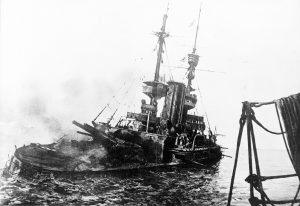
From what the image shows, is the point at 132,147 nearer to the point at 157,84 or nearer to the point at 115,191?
the point at 115,191

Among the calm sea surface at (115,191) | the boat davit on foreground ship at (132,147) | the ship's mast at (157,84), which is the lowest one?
the calm sea surface at (115,191)

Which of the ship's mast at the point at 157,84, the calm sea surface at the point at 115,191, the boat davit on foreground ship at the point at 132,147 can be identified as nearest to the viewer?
the calm sea surface at the point at 115,191

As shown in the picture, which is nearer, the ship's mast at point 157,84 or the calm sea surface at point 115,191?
the calm sea surface at point 115,191

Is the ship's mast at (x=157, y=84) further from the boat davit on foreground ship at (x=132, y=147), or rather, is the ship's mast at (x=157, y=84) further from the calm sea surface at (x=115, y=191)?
the calm sea surface at (x=115, y=191)

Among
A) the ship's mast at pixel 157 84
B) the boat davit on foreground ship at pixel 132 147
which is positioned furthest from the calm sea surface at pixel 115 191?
the ship's mast at pixel 157 84

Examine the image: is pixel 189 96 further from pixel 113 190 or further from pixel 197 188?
pixel 113 190

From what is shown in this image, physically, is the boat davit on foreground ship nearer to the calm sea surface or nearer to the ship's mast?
the ship's mast

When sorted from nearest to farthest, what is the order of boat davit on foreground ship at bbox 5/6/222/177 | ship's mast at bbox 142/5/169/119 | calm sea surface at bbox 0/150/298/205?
1. calm sea surface at bbox 0/150/298/205
2. boat davit on foreground ship at bbox 5/6/222/177
3. ship's mast at bbox 142/5/169/119

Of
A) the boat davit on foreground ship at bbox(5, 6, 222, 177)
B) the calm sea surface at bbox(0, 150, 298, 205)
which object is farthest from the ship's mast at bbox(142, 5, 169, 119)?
the calm sea surface at bbox(0, 150, 298, 205)

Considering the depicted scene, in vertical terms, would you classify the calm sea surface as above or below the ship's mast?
below
